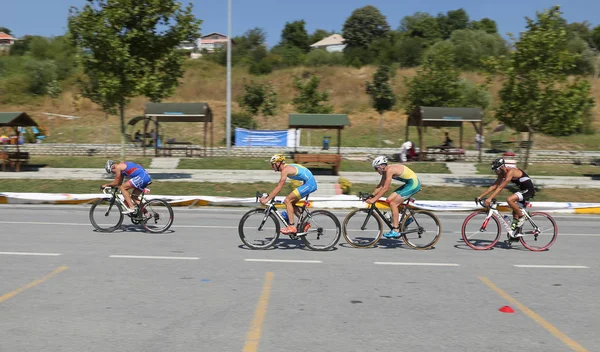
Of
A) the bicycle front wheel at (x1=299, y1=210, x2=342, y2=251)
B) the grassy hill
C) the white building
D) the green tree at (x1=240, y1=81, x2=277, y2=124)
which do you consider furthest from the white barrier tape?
the white building

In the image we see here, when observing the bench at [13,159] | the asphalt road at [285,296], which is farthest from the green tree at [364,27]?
the asphalt road at [285,296]

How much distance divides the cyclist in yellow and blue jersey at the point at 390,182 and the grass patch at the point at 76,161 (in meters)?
20.4

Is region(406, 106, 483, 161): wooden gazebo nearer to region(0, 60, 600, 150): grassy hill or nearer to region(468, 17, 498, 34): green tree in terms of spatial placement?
region(0, 60, 600, 150): grassy hill

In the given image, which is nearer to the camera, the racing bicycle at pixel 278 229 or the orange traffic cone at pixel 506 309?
the orange traffic cone at pixel 506 309

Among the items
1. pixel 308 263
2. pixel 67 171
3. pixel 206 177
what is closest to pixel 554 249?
pixel 308 263

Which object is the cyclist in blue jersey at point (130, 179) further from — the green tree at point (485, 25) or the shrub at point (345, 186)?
the green tree at point (485, 25)

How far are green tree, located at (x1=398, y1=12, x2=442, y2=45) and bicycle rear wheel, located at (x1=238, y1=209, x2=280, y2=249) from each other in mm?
109655

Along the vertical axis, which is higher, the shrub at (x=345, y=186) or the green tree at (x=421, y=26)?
the green tree at (x=421, y=26)

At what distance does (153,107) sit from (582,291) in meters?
28.6

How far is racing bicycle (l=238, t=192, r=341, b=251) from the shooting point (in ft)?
35.7

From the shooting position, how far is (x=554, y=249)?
38.2ft

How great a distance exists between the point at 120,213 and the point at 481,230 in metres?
7.65

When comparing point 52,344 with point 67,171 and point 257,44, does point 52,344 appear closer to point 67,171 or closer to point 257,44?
point 67,171

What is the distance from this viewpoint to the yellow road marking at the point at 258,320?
5.57 metres
